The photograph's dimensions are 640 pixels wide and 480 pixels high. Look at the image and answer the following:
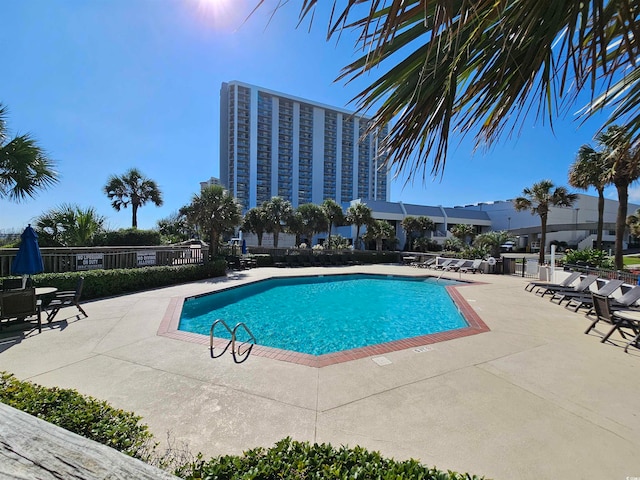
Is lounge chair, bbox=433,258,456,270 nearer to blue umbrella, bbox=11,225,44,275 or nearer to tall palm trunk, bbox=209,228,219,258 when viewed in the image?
tall palm trunk, bbox=209,228,219,258

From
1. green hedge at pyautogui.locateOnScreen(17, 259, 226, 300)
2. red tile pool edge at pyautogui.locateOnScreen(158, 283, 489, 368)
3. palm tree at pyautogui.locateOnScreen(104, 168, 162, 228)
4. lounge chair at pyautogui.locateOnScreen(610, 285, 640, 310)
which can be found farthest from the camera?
palm tree at pyautogui.locateOnScreen(104, 168, 162, 228)

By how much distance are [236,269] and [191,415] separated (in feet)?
46.1

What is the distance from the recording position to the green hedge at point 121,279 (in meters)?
7.78

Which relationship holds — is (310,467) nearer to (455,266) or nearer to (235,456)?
(235,456)

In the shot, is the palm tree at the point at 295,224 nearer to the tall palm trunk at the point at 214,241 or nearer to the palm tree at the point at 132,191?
the tall palm trunk at the point at 214,241

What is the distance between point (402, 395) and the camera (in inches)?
130

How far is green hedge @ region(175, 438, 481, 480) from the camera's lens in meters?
1.45

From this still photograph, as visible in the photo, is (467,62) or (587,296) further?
(587,296)

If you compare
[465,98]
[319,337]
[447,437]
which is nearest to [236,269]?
[319,337]

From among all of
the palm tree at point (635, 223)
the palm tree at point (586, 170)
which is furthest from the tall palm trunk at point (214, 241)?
the palm tree at point (635, 223)

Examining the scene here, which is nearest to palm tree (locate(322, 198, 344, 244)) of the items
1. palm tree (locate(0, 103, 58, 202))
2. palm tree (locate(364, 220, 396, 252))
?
palm tree (locate(364, 220, 396, 252))

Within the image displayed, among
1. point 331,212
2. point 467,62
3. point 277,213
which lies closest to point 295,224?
point 277,213

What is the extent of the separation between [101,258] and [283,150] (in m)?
73.4

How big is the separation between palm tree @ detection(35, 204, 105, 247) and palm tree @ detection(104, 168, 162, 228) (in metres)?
8.73
